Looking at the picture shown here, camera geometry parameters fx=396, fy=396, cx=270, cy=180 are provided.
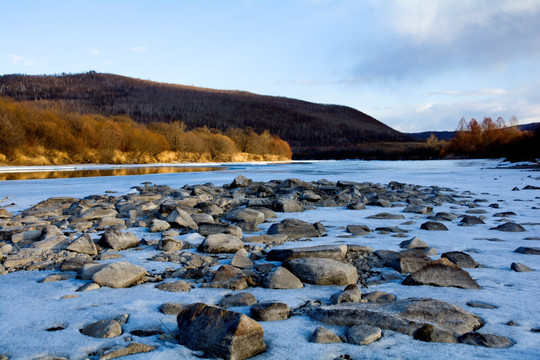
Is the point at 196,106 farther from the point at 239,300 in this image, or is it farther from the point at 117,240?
the point at 239,300

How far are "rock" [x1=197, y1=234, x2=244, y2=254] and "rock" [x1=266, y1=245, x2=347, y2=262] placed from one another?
365 millimetres

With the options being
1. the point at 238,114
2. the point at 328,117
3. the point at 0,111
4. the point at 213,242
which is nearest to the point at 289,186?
the point at 213,242

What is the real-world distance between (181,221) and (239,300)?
2228mm

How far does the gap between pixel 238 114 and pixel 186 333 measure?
103273 millimetres

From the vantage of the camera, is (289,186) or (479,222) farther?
(289,186)

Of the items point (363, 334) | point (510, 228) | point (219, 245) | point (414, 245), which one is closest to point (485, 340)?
point (363, 334)

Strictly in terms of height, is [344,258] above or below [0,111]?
below

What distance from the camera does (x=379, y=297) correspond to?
82.1 inches

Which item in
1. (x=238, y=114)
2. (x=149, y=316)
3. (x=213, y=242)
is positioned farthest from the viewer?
(x=238, y=114)

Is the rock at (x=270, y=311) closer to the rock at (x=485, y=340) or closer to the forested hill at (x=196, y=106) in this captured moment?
the rock at (x=485, y=340)

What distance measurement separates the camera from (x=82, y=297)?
2.15m

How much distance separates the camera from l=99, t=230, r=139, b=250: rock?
330 cm

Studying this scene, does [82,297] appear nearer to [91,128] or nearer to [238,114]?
[91,128]

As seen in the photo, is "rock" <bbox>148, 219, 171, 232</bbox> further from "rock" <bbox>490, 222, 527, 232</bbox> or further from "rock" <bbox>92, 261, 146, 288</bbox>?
"rock" <bbox>490, 222, 527, 232</bbox>
